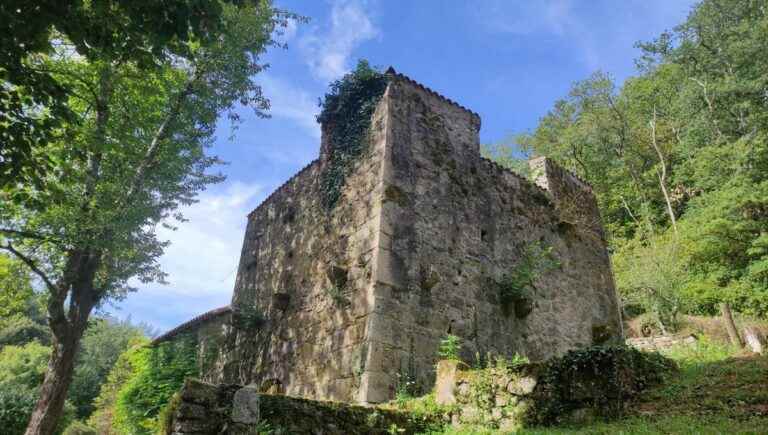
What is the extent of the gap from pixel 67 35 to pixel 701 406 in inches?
341

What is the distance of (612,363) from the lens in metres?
6.92

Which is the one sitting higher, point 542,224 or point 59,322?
point 542,224

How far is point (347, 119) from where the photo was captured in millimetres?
11211

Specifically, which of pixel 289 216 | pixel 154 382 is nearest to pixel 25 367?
pixel 154 382

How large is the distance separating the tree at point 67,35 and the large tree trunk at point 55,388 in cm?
495

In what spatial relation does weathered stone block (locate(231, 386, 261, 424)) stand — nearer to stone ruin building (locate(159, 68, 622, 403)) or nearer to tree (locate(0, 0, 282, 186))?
stone ruin building (locate(159, 68, 622, 403))

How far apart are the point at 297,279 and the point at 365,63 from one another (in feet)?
16.1

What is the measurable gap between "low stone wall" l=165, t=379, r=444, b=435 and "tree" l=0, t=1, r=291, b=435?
5470 mm

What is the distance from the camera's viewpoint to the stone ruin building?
865 centimetres

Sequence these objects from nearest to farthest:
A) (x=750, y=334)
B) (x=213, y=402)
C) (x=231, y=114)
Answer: (x=213, y=402)
(x=750, y=334)
(x=231, y=114)

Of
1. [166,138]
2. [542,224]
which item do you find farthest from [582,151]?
[166,138]

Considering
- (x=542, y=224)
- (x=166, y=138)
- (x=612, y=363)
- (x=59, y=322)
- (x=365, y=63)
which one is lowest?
(x=612, y=363)

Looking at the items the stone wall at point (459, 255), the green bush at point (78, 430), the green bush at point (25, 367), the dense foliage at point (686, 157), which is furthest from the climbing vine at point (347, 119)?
the green bush at point (25, 367)

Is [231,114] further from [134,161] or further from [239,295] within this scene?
[239,295]
